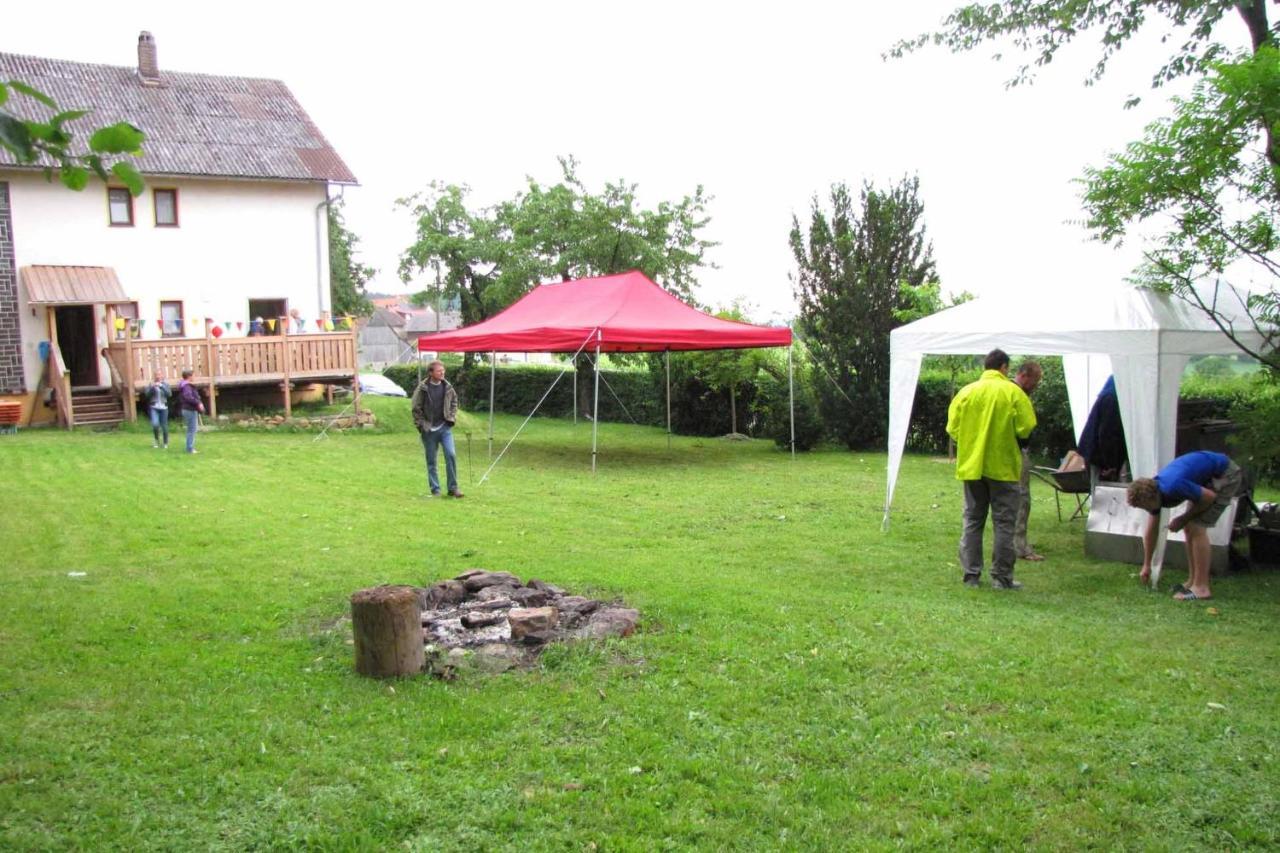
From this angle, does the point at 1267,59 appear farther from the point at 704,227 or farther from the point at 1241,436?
the point at 704,227

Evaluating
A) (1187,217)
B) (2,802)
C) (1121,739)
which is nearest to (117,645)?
(2,802)

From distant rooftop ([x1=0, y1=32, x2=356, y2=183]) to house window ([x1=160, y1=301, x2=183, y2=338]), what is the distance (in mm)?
2969

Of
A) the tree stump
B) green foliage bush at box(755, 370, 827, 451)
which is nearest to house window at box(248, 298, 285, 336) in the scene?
green foliage bush at box(755, 370, 827, 451)

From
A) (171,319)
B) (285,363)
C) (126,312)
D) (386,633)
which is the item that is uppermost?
(126,312)

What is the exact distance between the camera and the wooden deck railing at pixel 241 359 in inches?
772

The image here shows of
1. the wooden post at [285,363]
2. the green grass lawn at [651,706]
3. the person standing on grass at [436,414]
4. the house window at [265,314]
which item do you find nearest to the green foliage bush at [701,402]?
the wooden post at [285,363]

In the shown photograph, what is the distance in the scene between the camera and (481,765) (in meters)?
4.01

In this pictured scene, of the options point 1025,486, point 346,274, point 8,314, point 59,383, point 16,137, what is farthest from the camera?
point 346,274

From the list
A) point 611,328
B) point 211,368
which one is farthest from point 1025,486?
point 211,368

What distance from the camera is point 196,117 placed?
2402 cm

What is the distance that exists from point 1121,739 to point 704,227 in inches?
923

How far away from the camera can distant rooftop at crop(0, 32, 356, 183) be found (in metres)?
22.6

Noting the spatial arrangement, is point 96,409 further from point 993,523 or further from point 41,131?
point 41,131

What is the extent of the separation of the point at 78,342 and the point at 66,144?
74.8ft
